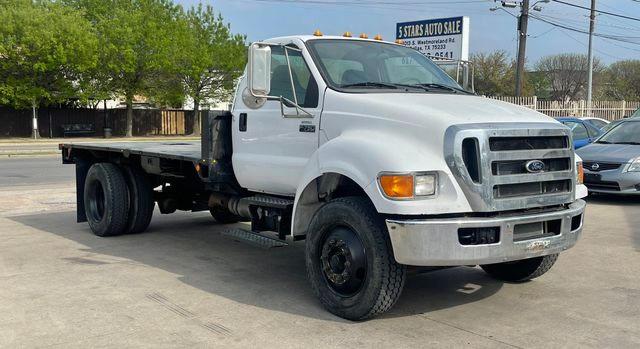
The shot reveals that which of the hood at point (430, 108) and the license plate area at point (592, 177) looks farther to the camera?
the license plate area at point (592, 177)

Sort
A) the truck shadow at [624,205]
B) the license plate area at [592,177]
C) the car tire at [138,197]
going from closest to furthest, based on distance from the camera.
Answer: the car tire at [138,197] → the truck shadow at [624,205] → the license plate area at [592,177]

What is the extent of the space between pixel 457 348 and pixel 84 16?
43.0m

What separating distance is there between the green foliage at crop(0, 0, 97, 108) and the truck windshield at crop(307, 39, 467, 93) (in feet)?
107

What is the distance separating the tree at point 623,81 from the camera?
2197 inches

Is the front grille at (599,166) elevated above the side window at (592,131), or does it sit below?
below

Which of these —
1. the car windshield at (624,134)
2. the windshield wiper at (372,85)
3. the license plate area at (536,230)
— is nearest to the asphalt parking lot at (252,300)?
the license plate area at (536,230)

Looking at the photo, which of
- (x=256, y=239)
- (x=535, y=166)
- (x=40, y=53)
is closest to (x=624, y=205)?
(x=535, y=166)

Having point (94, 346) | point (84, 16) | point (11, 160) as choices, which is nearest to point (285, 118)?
point (94, 346)

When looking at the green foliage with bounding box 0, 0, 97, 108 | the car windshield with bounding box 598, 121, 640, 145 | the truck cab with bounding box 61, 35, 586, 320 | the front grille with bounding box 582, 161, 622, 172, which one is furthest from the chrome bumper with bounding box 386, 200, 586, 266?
the green foliage with bounding box 0, 0, 97, 108

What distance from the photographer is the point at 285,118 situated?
19.9 feet

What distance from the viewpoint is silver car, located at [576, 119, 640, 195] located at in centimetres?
1184

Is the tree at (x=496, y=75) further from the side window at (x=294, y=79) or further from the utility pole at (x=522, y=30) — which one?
the side window at (x=294, y=79)

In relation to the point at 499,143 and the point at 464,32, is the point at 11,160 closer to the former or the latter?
the point at 464,32

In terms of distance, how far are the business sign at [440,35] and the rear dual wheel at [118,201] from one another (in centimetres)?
1121
